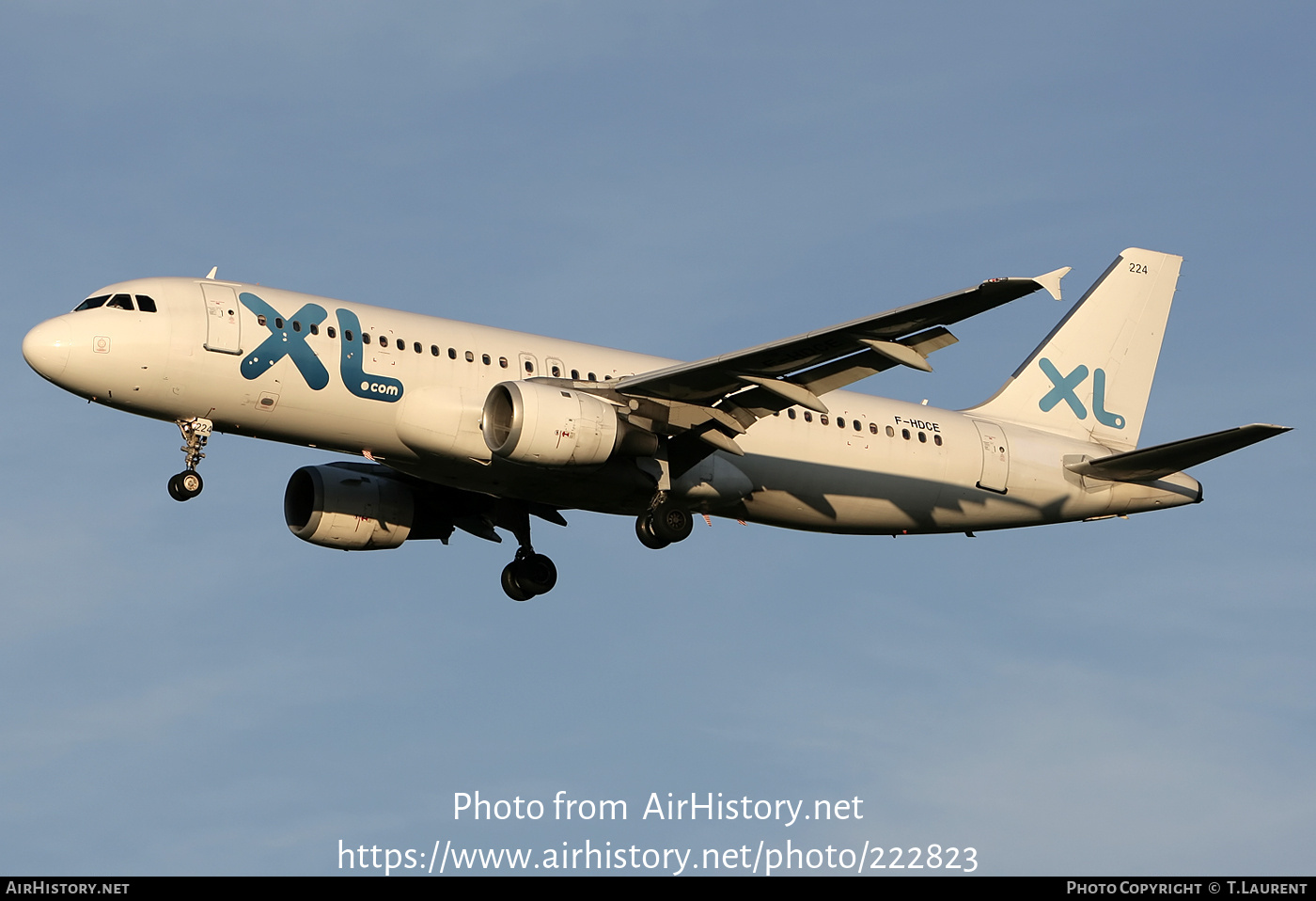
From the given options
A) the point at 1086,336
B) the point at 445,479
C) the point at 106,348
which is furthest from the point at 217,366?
the point at 1086,336

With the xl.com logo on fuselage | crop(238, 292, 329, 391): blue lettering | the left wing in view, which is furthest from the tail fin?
crop(238, 292, 329, 391): blue lettering

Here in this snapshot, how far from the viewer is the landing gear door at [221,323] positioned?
110ft

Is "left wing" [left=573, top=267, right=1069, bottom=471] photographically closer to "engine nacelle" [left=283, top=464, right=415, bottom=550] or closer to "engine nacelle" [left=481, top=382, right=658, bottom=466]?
"engine nacelle" [left=481, top=382, right=658, bottom=466]

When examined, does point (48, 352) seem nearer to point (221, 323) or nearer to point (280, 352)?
point (221, 323)

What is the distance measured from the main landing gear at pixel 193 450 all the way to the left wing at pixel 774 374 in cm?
788

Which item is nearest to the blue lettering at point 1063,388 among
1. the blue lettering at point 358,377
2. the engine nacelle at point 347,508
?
the engine nacelle at point 347,508

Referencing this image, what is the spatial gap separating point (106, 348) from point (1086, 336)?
85.9 ft

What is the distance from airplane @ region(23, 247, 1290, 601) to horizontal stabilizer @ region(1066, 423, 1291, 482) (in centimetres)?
7

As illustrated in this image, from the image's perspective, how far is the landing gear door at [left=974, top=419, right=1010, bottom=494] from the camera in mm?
40719

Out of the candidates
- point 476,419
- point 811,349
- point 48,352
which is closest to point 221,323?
point 48,352

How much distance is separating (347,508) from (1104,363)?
20868 mm

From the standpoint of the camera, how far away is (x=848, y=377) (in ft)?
114

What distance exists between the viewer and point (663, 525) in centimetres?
3634

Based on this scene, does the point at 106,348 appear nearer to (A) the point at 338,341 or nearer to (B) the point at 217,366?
(B) the point at 217,366
